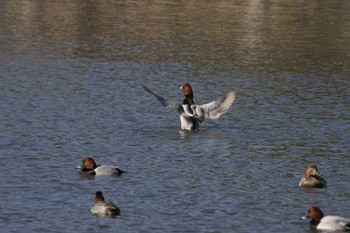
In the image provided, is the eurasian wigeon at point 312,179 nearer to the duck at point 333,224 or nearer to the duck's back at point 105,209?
the duck at point 333,224

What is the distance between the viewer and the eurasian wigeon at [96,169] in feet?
64.0

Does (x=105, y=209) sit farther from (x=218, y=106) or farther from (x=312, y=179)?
(x=218, y=106)

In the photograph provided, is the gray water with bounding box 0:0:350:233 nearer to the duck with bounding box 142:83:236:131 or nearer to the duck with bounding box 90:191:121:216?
the duck with bounding box 90:191:121:216

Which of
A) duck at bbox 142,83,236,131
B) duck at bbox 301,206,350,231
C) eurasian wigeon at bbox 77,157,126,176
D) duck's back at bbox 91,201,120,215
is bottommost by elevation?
duck at bbox 301,206,350,231

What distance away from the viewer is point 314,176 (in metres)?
19.0

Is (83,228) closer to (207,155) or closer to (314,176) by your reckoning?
(314,176)

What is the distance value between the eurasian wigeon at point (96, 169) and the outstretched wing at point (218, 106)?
4859 millimetres

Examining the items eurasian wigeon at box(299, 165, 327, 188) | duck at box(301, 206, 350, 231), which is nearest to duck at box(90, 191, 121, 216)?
duck at box(301, 206, 350, 231)

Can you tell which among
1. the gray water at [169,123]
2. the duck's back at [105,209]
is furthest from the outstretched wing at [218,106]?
the duck's back at [105,209]

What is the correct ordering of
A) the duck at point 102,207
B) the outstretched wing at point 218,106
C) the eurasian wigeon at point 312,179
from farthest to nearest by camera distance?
the outstretched wing at point 218,106 → the eurasian wigeon at point 312,179 → the duck at point 102,207

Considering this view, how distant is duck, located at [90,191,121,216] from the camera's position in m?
16.8

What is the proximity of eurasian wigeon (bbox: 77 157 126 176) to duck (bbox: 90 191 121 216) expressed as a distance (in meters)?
2.29

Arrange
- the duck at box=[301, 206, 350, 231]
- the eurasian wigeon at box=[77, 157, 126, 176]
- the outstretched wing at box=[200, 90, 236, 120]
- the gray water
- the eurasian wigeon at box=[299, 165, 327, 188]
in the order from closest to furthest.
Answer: the duck at box=[301, 206, 350, 231] < the gray water < the eurasian wigeon at box=[299, 165, 327, 188] < the eurasian wigeon at box=[77, 157, 126, 176] < the outstretched wing at box=[200, 90, 236, 120]

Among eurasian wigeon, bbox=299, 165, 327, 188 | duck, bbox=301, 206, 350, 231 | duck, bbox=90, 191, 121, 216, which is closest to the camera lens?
duck, bbox=301, 206, 350, 231
